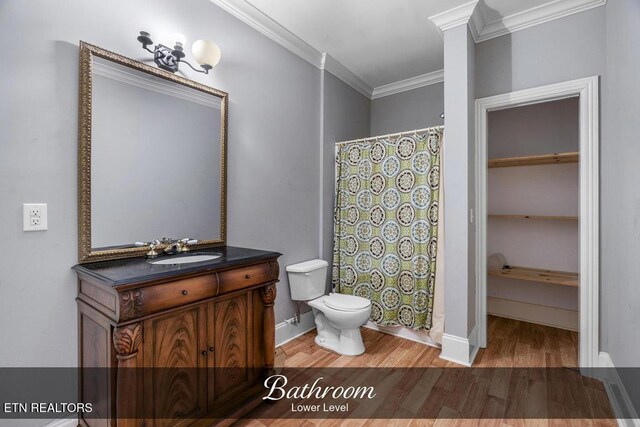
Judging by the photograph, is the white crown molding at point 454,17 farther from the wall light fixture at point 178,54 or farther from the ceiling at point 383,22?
the wall light fixture at point 178,54

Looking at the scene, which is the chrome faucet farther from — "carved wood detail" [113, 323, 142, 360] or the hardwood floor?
the hardwood floor

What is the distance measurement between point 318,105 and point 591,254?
2.50 meters

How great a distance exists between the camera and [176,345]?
1.39 meters

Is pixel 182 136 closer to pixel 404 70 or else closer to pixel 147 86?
pixel 147 86

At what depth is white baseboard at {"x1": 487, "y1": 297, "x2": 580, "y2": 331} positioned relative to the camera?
9.61ft

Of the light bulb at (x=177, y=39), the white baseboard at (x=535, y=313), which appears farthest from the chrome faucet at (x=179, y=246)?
the white baseboard at (x=535, y=313)

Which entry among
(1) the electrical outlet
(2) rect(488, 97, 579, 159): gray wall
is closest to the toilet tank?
(1) the electrical outlet

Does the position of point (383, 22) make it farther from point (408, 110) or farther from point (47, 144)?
point (47, 144)

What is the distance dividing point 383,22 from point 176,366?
2.75m

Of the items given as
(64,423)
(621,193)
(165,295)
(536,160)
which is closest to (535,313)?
(536,160)

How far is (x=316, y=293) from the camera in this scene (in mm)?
2672

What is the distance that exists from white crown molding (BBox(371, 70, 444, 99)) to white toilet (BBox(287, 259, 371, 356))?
7.41 feet

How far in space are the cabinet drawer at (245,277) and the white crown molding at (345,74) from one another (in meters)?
2.16

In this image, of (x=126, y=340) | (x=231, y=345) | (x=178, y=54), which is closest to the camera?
(x=126, y=340)
